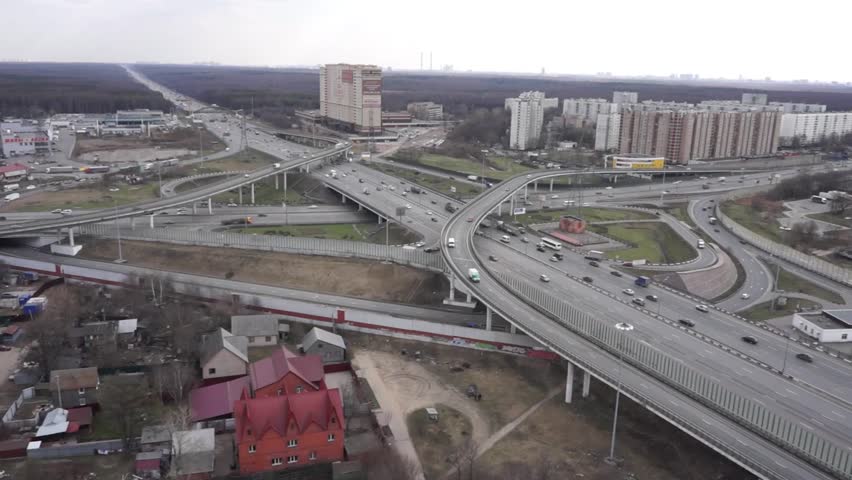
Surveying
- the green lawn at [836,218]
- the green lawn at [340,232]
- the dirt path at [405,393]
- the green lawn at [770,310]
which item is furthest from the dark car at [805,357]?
the green lawn at [836,218]

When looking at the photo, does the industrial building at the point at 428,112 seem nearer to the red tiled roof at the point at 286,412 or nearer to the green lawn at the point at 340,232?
the green lawn at the point at 340,232

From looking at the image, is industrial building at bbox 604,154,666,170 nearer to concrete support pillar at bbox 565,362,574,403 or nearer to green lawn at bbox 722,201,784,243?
green lawn at bbox 722,201,784,243

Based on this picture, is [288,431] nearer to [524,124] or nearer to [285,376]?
[285,376]

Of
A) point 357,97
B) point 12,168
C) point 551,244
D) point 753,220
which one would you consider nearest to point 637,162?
point 753,220

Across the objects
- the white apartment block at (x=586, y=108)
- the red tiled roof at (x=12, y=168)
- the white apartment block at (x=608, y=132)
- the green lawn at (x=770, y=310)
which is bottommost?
the green lawn at (x=770, y=310)

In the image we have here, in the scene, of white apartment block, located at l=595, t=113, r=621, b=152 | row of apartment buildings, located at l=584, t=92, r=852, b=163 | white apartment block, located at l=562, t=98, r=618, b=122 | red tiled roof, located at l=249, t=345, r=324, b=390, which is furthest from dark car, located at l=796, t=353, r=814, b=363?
white apartment block, located at l=562, t=98, r=618, b=122
